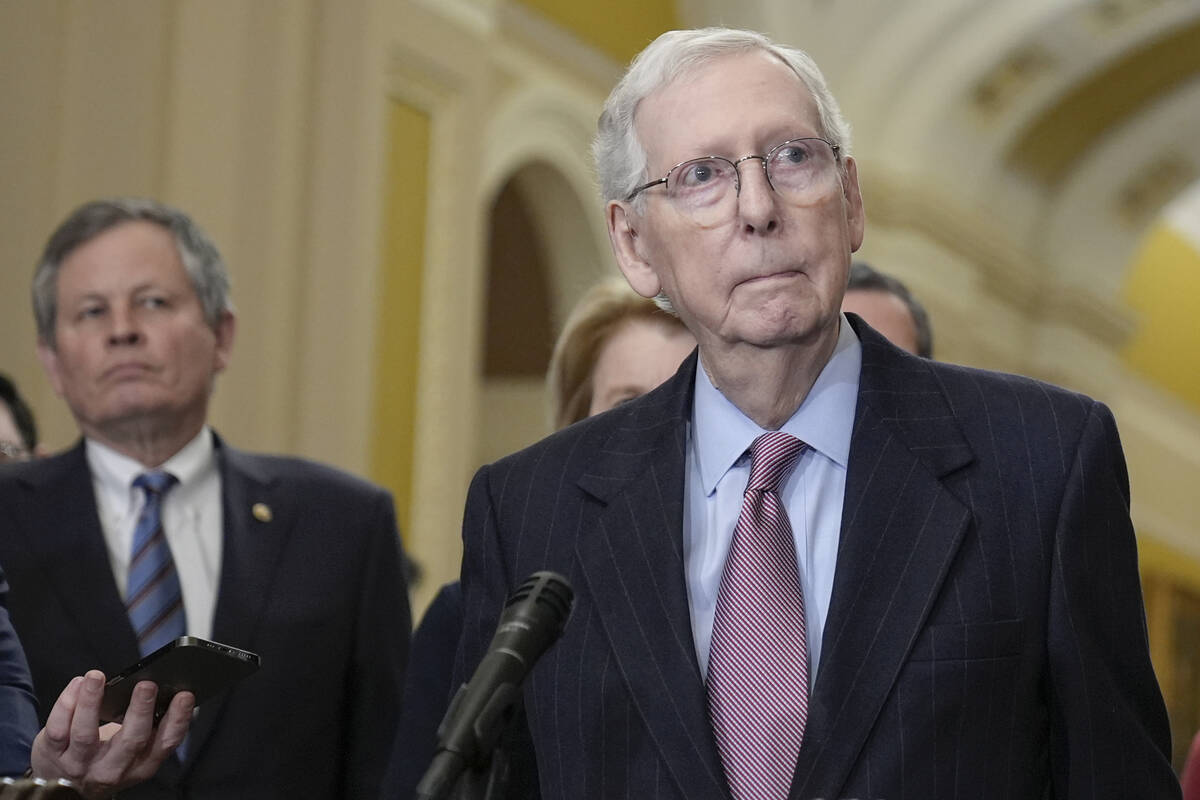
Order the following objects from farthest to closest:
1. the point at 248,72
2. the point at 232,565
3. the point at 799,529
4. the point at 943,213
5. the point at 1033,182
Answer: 1. the point at 1033,182
2. the point at 943,213
3. the point at 248,72
4. the point at 232,565
5. the point at 799,529

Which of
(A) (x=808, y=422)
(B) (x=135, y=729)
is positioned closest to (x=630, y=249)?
(A) (x=808, y=422)

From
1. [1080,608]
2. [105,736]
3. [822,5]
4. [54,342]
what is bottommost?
[105,736]

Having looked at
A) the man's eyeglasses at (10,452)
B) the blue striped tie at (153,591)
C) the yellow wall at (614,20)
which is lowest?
the blue striped tie at (153,591)

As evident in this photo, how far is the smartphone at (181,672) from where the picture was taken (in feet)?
7.86

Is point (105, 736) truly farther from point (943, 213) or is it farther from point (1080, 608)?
point (943, 213)

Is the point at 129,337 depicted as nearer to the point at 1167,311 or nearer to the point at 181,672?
the point at 181,672

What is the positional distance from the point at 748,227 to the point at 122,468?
1.62 m

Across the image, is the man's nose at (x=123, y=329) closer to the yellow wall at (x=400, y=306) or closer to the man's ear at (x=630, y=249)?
the man's ear at (x=630, y=249)

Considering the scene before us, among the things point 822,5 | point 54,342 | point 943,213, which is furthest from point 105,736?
point 943,213

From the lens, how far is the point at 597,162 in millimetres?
2580

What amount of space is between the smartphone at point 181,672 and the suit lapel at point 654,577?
1.63ft

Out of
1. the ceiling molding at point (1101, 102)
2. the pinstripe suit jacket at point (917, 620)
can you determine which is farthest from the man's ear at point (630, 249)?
the ceiling molding at point (1101, 102)

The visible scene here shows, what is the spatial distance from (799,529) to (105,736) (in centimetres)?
99

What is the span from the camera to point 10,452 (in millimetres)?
3885
